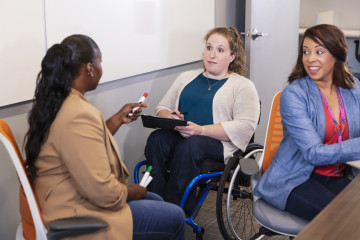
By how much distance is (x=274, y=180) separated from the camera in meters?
2.09

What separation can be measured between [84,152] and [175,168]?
104cm

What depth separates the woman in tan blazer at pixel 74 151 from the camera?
61.9 inches

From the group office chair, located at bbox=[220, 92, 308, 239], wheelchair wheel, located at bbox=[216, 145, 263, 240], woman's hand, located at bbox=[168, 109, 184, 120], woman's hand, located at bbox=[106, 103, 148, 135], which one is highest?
woman's hand, located at bbox=[106, 103, 148, 135]

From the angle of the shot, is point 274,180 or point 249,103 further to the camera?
point 249,103

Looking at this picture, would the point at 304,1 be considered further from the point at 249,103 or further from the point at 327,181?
the point at 327,181

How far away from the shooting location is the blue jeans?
1.80 meters

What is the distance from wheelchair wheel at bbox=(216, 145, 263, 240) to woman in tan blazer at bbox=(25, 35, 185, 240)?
0.72 m

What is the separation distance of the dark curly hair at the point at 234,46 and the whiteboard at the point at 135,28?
1.29 ft

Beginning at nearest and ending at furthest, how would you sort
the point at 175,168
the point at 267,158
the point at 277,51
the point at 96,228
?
the point at 96,228 → the point at 267,158 → the point at 175,168 → the point at 277,51

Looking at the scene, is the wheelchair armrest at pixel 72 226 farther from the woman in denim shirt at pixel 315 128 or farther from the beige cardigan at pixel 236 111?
the beige cardigan at pixel 236 111

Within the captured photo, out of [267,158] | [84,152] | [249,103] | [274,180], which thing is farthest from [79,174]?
[249,103]

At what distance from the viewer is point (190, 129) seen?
262 centimetres

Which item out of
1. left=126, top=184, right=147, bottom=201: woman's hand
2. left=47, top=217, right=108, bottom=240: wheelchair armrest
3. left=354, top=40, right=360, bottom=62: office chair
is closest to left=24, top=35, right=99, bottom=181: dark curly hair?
left=47, top=217, right=108, bottom=240: wheelchair armrest

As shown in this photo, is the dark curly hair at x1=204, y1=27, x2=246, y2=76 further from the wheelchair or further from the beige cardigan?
the wheelchair
